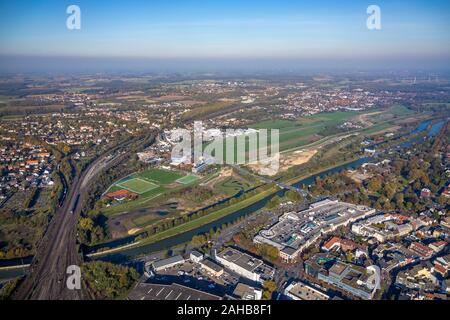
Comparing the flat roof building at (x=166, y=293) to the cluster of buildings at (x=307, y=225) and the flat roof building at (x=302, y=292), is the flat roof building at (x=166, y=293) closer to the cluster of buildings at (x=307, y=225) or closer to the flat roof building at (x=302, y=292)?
the flat roof building at (x=302, y=292)

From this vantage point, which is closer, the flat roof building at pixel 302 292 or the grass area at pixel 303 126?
the flat roof building at pixel 302 292

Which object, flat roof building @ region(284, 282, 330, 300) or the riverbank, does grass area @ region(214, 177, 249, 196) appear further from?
flat roof building @ region(284, 282, 330, 300)

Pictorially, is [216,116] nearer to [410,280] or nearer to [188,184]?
[188,184]

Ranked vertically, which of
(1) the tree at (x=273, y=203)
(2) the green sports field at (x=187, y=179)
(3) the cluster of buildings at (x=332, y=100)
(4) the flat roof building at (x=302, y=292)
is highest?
(3) the cluster of buildings at (x=332, y=100)

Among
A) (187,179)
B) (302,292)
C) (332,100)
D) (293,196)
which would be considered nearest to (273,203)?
(293,196)

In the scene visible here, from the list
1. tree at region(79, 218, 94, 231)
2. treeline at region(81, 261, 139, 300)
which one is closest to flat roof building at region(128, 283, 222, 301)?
treeline at region(81, 261, 139, 300)

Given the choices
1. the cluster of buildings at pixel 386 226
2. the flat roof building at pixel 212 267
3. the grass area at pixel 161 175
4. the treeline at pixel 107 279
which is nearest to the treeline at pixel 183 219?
the treeline at pixel 107 279

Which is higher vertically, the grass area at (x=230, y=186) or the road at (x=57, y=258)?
the grass area at (x=230, y=186)
